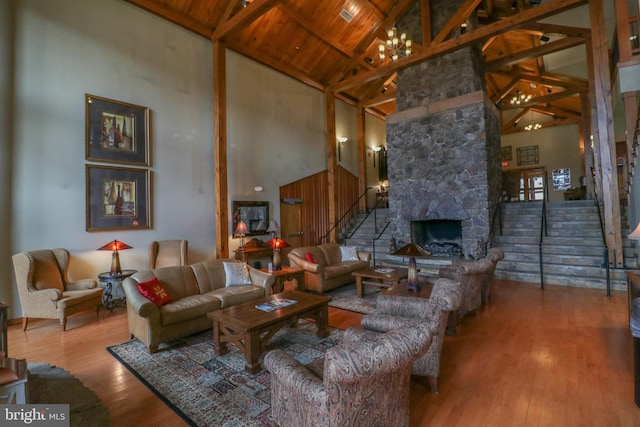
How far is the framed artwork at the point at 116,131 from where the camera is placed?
192 inches

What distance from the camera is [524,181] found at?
13.1 m

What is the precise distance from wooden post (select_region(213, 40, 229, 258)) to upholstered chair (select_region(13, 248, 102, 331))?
2398 mm

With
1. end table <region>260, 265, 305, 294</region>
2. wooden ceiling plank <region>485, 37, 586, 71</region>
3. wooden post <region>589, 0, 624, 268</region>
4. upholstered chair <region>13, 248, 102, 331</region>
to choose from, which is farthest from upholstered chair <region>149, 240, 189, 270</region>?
wooden ceiling plank <region>485, 37, 586, 71</region>

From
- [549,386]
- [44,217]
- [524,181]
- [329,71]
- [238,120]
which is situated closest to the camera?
[549,386]

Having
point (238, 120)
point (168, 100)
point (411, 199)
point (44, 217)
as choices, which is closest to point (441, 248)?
point (411, 199)

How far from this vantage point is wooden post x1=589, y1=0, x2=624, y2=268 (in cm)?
527

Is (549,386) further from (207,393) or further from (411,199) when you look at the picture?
(411,199)

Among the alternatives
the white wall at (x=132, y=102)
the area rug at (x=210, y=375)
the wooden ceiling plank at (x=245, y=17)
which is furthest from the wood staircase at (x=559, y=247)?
the wooden ceiling plank at (x=245, y=17)

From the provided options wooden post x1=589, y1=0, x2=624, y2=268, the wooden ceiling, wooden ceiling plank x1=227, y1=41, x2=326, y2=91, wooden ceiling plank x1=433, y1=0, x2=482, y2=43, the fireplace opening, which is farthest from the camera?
the fireplace opening

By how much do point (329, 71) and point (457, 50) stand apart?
3657 mm

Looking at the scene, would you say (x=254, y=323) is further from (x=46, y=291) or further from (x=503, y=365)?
(x=46, y=291)

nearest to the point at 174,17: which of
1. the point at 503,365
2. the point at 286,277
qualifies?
the point at 286,277

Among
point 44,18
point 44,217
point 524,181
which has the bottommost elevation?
point 44,217

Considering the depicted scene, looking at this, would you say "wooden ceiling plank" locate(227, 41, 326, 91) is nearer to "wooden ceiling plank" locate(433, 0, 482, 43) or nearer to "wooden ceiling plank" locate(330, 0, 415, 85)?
"wooden ceiling plank" locate(330, 0, 415, 85)
